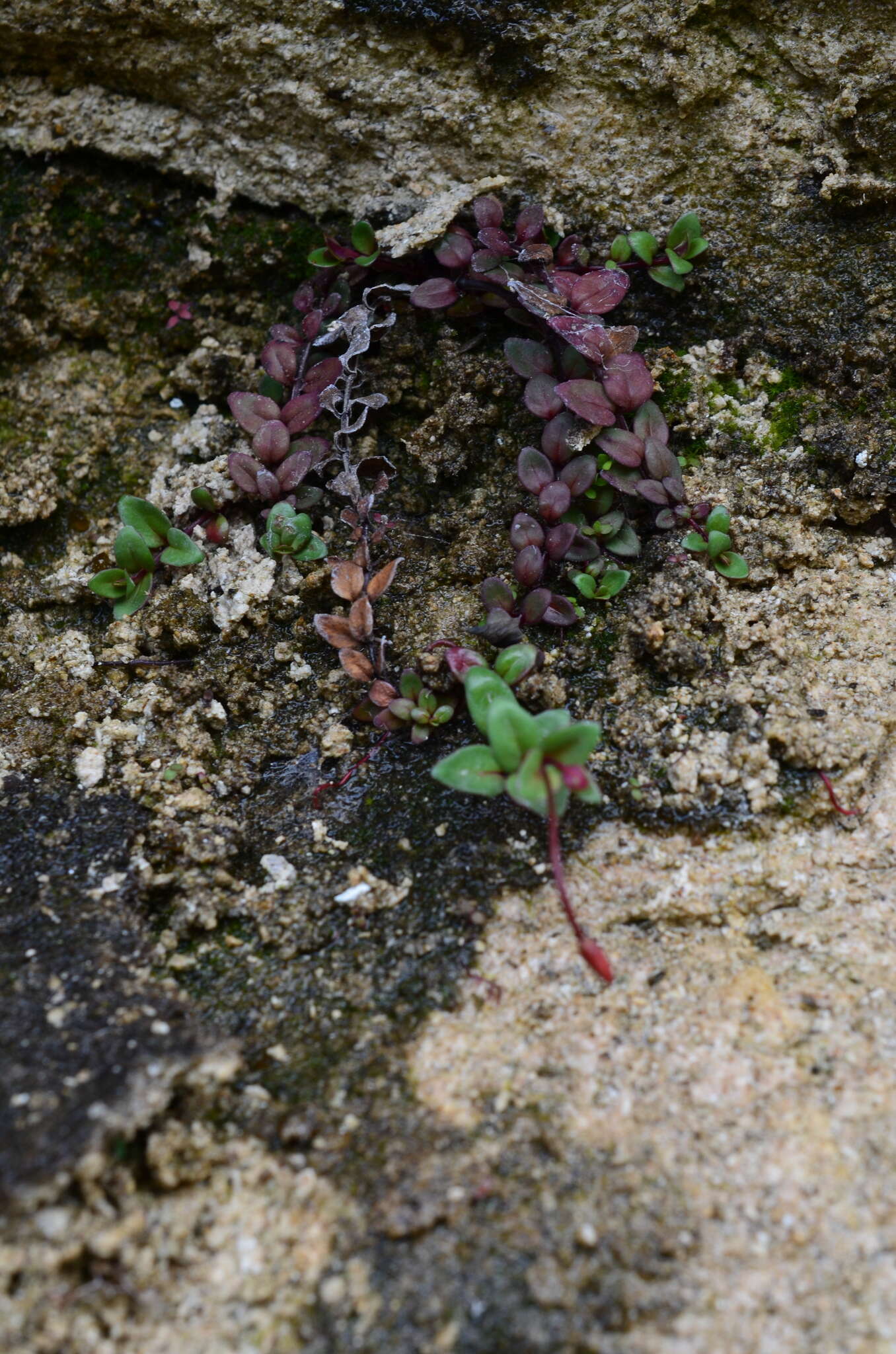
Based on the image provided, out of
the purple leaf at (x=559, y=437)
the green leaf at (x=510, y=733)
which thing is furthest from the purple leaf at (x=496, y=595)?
the green leaf at (x=510, y=733)

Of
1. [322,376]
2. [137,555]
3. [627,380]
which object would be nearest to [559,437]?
[627,380]

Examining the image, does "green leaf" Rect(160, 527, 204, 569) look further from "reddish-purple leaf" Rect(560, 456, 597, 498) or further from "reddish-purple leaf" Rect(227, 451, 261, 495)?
"reddish-purple leaf" Rect(560, 456, 597, 498)

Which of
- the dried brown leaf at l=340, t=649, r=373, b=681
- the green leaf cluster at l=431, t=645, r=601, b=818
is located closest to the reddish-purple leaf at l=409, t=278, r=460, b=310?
the dried brown leaf at l=340, t=649, r=373, b=681

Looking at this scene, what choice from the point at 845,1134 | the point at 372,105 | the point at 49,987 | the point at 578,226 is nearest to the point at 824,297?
the point at 578,226

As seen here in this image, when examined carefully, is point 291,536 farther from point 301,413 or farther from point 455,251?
point 455,251

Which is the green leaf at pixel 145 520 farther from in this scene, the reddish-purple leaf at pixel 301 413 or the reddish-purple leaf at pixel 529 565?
Answer: the reddish-purple leaf at pixel 529 565
